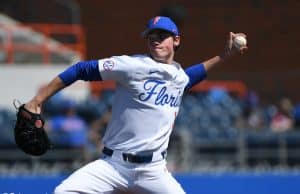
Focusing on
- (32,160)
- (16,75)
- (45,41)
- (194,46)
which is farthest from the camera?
(194,46)

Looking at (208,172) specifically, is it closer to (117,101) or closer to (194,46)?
(117,101)

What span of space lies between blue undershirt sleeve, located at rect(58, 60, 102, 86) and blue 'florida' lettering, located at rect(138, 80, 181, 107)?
30 cm

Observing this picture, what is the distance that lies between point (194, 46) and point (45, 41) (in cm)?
397

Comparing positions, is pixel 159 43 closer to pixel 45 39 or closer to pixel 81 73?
pixel 81 73

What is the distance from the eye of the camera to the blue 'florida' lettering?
5066mm

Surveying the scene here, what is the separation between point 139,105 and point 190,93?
30.5 ft

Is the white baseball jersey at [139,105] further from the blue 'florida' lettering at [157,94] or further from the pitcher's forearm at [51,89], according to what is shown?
the pitcher's forearm at [51,89]

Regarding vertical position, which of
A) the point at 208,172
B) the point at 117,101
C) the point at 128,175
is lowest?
the point at 208,172

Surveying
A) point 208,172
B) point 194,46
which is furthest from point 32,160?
point 194,46

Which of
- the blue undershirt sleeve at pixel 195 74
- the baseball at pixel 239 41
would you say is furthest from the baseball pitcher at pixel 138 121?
the baseball at pixel 239 41

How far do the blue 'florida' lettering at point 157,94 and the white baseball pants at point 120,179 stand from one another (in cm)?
38

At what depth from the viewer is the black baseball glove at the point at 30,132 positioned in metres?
4.90

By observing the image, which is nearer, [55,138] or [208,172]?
[208,172]

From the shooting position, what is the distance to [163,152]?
5160 millimetres
